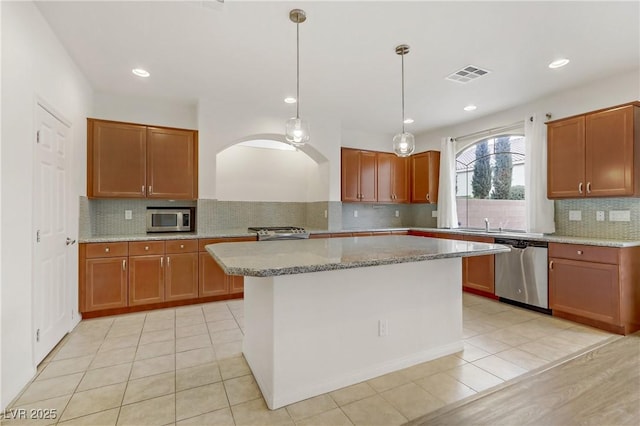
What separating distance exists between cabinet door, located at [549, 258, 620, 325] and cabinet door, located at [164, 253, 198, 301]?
428 centimetres

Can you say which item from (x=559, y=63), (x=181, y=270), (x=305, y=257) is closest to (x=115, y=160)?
(x=181, y=270)

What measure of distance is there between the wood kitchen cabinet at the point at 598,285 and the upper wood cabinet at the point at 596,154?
67 cm

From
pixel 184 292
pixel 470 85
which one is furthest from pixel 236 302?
pixel 470 85

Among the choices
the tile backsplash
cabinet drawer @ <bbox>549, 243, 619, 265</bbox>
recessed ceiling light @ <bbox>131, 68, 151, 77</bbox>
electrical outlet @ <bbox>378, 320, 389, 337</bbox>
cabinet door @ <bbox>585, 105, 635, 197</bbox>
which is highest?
recessed ceiling light @ <bbox>131, 68, 151, 77</bbox>

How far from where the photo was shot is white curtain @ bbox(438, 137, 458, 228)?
5.28m

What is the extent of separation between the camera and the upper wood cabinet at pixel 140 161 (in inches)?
145

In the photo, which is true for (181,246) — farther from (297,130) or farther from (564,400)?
(564,400)

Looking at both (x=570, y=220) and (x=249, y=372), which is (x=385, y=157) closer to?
(x=570, y=220)

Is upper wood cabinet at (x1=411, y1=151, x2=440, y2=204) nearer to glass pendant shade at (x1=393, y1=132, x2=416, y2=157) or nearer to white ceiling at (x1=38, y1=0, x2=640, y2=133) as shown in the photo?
white ceiling at (x1=38, y1=0, x2=640, y2=133)

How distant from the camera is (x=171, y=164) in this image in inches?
161

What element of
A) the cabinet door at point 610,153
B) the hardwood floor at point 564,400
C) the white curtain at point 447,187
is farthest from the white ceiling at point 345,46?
the hardwood floor at point 564,400

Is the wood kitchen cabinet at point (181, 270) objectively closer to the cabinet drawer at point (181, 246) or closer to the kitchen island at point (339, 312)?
the cabinet drawer at point (181, 246)

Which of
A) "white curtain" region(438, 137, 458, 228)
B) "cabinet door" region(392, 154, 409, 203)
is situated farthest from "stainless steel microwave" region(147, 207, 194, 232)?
"white curtain" region(438, 137, 458, 228)

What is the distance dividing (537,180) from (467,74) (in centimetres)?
174
